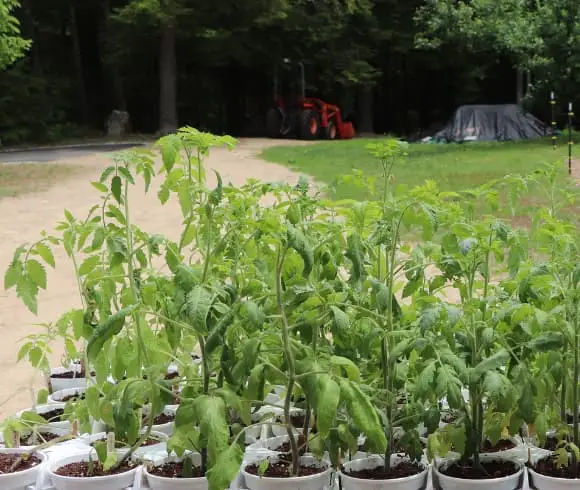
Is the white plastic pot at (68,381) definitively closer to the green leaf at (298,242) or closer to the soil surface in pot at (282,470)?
the soil surface in pot at (282,470)

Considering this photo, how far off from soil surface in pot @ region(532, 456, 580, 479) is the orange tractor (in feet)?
86.4

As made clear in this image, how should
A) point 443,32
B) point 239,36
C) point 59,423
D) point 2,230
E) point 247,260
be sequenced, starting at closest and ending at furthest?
point 247,260 → point 59,423 → point 2,230 → point 443,32 → point 239,36

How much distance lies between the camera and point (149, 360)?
2414mm

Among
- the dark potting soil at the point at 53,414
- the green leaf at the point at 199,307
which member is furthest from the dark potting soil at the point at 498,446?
the dark potting soil at the point at 53,414

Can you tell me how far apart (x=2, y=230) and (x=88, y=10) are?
24329mm

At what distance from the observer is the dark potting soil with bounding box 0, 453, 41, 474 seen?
2533 millimetres

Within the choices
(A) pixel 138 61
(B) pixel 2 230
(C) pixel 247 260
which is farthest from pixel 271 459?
(A) pixel 138 61

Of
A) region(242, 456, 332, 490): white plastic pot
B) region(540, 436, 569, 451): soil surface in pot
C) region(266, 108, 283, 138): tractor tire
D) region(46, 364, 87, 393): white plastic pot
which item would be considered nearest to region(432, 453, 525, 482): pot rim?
region(540, 436, 569, 451): soil surface in pot

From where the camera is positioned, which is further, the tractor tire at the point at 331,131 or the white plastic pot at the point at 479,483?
the tractor tire at the point at 331,131

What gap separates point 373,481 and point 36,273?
1.01m

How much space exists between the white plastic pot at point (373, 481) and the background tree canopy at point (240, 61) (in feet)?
76.8

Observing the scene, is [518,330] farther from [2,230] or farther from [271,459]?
[2,230]

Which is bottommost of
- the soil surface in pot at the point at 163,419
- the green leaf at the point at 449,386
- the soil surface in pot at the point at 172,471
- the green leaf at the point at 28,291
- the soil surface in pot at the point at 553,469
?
the soil surface in pot at the point at 163,419

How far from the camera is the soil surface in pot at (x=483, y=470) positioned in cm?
233
